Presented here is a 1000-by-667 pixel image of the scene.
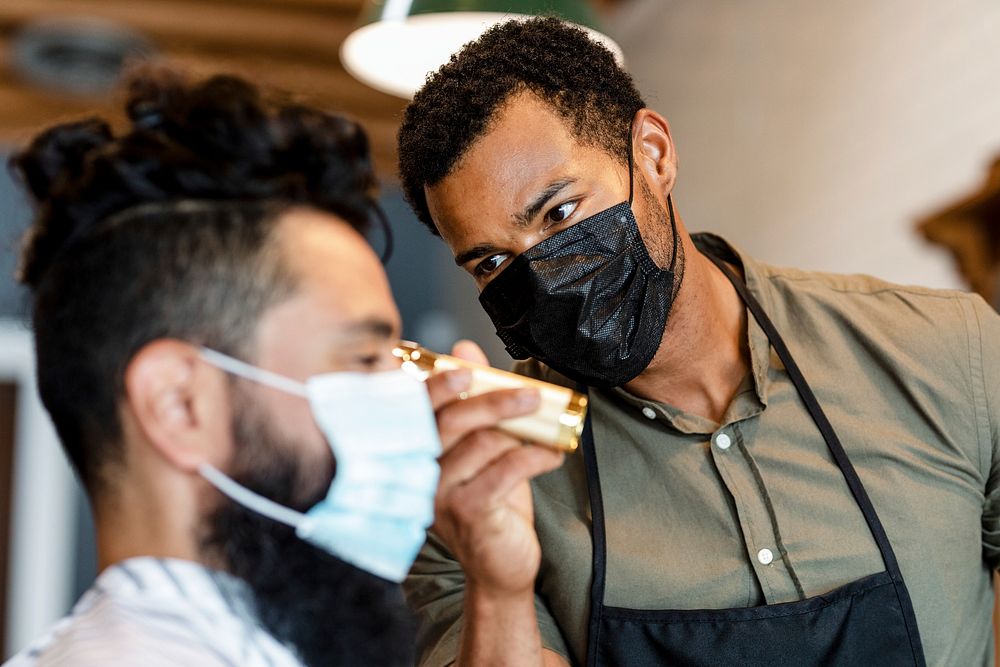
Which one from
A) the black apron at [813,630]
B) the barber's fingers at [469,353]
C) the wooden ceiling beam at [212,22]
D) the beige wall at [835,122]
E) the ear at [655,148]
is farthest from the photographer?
the wooden ceiling beam at [212,22]

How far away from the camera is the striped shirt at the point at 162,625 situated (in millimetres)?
1070

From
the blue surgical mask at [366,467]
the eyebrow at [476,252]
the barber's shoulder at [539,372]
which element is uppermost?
the eyebrow at [476,252]

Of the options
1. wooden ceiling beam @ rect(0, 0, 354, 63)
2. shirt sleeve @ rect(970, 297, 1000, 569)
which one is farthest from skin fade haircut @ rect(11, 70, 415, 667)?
wooden ceiling beam @ rect(0, 0, 354, 63)

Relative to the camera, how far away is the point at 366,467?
1.25 metres

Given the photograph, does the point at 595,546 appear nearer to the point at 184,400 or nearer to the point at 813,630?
the point at 813,630

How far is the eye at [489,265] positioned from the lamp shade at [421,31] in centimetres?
47

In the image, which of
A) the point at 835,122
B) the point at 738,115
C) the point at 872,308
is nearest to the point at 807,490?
the point at 872,308

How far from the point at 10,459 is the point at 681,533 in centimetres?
488

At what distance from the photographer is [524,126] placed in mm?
1604

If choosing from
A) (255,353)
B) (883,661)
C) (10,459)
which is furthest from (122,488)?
(10,459)

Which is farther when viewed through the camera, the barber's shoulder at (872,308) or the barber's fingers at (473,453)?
the barber's shoulder at (872,308)

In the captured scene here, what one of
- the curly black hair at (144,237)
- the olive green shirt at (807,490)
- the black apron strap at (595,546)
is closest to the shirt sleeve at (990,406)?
the olive green shirt at (807,490)

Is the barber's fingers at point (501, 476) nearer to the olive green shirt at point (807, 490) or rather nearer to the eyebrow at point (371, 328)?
the eyebrow at point (371, 328)

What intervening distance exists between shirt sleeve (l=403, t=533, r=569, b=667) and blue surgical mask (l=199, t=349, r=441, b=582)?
0.39 meters
